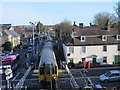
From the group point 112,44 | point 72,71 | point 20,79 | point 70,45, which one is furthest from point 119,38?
point 20,79

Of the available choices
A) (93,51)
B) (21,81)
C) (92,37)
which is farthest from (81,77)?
(92,37)

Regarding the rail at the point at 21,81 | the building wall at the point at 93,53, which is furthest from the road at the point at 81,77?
the rail at the point at 21,81

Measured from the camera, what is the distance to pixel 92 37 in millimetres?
32969

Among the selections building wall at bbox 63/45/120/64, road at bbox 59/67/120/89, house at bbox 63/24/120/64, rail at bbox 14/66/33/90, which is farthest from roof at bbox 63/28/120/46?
rail at bbox 14/66/33/90

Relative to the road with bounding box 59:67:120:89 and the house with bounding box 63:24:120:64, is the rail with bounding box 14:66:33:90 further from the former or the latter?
the house with bounding box 63:24:120:64

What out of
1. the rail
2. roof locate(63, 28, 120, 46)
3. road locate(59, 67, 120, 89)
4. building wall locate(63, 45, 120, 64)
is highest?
roof locate(63, 28, 120, 46)

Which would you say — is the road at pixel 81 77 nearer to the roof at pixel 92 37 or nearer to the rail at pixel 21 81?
the rail at pixel 21 81

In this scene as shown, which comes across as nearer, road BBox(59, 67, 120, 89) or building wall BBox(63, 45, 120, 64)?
road BBox(59, 67, 120, 89)

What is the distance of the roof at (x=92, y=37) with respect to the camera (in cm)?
3197

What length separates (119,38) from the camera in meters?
32.9

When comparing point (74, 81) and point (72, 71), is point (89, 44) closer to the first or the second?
point (72, 71)

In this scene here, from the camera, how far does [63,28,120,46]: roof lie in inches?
1259

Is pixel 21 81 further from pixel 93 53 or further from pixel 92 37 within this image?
pixel 92 37

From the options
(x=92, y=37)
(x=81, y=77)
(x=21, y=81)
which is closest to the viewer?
(x=21, y=81)
